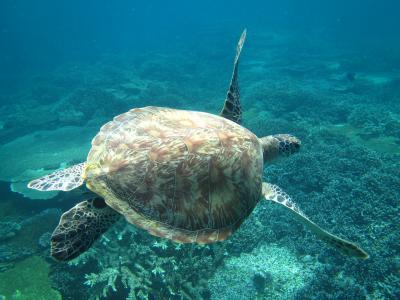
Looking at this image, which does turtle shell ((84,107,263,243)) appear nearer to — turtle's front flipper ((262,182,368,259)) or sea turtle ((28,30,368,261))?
sea turtle ((28,30,368,261))

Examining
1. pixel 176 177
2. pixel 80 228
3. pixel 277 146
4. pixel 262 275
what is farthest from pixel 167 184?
pixel 262 275

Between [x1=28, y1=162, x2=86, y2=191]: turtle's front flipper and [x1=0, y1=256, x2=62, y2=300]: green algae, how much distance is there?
224cm

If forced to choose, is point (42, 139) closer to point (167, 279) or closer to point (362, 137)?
point (167, 279)

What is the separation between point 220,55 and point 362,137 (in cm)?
1833

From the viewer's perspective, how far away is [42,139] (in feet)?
37.4

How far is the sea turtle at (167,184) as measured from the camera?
9.48 ft

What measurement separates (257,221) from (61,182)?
407 cm

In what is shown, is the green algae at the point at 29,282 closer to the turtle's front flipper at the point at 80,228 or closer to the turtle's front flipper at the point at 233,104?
the turtle's front flipper at the point at 80,228

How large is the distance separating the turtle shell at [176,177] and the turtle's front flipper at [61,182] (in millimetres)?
413

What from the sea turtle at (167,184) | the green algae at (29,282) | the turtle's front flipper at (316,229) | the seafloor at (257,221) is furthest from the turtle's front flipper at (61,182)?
the turtle's front flipper at (316,229)

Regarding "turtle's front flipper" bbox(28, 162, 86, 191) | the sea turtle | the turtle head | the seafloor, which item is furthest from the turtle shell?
the seafloor

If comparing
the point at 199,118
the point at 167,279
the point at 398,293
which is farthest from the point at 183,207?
the point at 398,293

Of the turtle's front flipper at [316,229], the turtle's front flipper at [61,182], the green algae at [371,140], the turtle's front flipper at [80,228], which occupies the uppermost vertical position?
the turtle's front flipper at [61,182]

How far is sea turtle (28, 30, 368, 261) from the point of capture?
2891 millimetres
